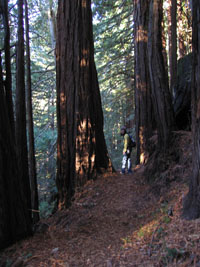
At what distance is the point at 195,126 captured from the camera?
141 inches

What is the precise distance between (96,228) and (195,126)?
3.01 metres

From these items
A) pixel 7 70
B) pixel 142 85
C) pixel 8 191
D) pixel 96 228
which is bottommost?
pixel 96 228

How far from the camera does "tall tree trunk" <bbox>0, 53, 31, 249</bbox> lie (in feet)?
14.2

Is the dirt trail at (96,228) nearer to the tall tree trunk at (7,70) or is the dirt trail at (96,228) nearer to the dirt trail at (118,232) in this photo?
the dirt trail at (118,232)

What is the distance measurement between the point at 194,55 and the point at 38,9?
382 inches

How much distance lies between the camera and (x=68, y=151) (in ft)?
25.4

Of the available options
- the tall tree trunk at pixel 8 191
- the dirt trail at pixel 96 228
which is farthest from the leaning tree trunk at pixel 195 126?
the tall tree trunk at pixel 8 191

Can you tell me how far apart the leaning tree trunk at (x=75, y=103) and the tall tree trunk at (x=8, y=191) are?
3.02m

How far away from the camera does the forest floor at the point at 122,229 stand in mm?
3178

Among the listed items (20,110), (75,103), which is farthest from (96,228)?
(20,110)

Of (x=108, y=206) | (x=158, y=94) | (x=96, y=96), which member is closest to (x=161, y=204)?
(x=108, y=206)

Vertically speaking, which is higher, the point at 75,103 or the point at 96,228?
the point at 75,103

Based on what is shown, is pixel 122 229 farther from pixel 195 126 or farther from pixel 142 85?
pixel 142 85

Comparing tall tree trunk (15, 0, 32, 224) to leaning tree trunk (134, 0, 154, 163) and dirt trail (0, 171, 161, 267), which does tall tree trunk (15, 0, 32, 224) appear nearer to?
dirt trail (0, 171, 161, 267)
